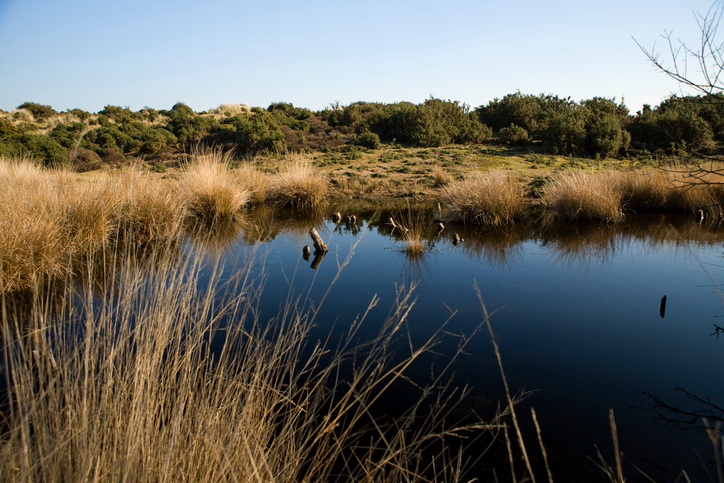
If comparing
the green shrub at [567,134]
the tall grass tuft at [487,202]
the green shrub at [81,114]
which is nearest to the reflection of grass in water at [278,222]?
the tall grass tuft at [487,202]

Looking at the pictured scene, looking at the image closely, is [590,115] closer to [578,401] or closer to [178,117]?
[578,401]

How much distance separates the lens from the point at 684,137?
1570cm

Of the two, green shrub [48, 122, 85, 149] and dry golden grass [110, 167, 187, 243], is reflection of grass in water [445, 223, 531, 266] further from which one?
green shrub [48, 122, 85, 149]

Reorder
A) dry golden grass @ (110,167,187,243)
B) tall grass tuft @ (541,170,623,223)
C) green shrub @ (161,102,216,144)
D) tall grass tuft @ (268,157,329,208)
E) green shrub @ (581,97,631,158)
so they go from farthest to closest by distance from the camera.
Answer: green shrub @ (161,102,216,144)
green shrub @ (581,97,631,158)
tall grass tuft @ (268,157,329,208)
tall grass tuft @ (541,170,623,223)
dry golden grass @ (110,167,187,243)

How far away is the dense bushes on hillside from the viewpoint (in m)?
15.6

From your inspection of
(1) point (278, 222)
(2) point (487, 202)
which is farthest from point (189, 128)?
(2) point (487, 202)

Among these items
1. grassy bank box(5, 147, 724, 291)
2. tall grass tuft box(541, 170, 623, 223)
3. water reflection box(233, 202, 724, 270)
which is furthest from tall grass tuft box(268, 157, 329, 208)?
tall grass tuft box(541, 170, 623, 223)

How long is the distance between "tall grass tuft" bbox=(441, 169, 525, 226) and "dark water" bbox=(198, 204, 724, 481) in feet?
2.09

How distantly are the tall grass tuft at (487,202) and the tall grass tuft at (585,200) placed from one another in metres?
0.84

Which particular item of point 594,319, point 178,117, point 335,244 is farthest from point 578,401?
point 178,117

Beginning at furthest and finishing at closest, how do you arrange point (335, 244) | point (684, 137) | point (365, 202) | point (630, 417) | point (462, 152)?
1. point (462, 152)
2. point (684, 137)
3. point (365, 202)
4. point (335, 244)
5. point (630, 417)

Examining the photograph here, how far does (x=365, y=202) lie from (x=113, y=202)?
22.4 ft

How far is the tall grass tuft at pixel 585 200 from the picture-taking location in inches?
329

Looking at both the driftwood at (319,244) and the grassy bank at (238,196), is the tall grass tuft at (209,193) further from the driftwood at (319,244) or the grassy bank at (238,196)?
the driftwood at (319,244)
